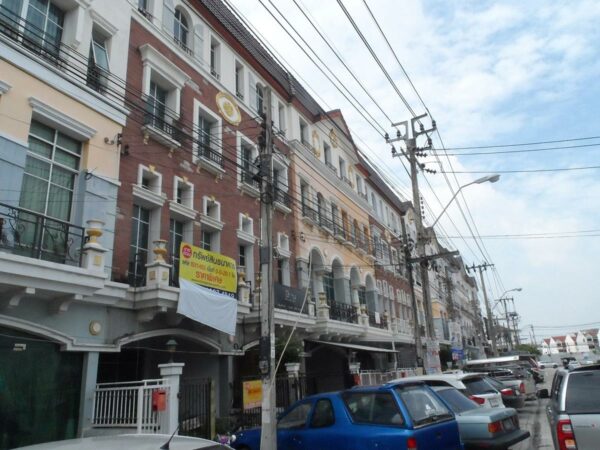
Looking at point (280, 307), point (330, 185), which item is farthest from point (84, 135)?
point (330, 185)

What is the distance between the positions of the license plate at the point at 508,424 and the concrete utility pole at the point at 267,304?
13.9 feet

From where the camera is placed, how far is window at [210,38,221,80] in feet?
62.7

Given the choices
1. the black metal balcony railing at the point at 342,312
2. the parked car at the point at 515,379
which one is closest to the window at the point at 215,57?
the black metal balcony railing at the point at 342,312

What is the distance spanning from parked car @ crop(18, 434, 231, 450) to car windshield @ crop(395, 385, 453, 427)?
3760mm

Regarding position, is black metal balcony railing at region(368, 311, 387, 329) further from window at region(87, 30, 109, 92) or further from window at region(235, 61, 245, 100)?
window at region(87, 30, 109, 92)

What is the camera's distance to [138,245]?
13.9m

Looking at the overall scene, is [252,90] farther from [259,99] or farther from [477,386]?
[477,386]

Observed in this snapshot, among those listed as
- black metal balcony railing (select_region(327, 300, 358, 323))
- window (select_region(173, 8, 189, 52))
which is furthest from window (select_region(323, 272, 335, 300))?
window (select_region(173, 8, 189, 52))

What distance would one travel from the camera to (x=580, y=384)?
6602 mm

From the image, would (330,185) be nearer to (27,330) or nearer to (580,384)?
(27,330)

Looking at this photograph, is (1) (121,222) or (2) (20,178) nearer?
(2) (20,178)

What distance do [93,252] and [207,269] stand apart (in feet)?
12.2

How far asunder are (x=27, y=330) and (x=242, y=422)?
6645 mm

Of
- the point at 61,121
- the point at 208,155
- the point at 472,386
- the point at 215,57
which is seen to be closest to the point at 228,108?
the point at 215,57
